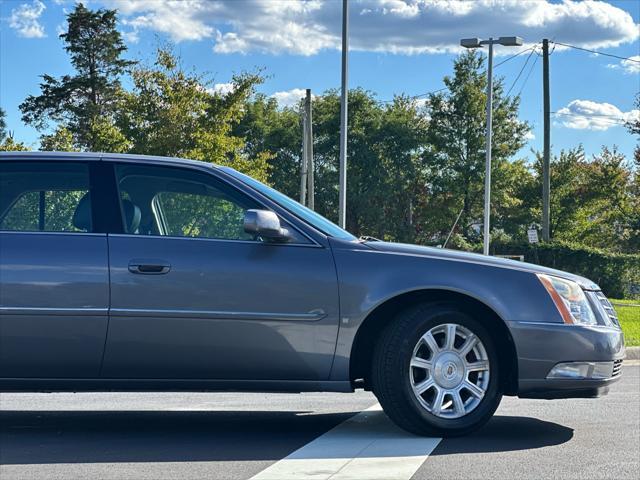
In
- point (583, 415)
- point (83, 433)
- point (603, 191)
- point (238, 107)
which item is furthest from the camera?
point (603, 191)

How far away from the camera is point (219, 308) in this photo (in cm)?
568

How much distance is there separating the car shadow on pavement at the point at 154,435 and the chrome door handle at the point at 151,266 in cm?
97

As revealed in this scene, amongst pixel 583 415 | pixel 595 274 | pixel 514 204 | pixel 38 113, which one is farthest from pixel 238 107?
pixel 38 113

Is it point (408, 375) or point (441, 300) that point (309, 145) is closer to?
point (441, 300)

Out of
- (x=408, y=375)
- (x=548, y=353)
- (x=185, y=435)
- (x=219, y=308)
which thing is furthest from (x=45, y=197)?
(x=548, y=353)

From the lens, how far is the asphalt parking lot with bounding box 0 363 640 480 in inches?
198

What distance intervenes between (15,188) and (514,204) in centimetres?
4945

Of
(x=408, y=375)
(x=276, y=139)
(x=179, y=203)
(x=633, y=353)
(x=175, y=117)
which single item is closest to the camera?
(x=408, y=375)

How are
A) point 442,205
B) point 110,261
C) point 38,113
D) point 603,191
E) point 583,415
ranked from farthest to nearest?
1. point 38,113
2. point 442,205
3. point 603,191
4. point 583,415
5. point 110,261

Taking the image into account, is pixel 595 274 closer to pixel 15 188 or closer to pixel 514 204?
pixel 514 204

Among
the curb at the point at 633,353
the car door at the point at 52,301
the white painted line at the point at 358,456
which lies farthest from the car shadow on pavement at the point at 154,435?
the curb at the point at 633,353

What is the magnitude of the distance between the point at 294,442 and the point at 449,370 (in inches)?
38.3

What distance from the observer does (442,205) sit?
185 feet

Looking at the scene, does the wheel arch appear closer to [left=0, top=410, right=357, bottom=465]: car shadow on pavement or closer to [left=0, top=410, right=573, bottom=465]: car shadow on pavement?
[left=0, top=410, right=573, bottom=465]: car shadow on pavement
